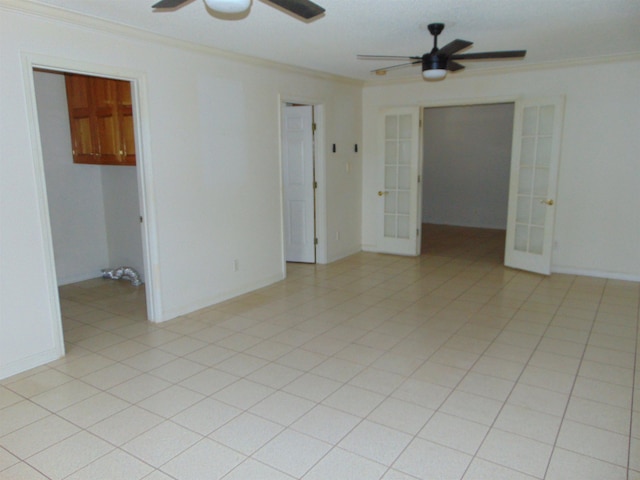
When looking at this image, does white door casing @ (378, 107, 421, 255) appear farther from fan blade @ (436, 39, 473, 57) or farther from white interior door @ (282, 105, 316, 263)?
fan blade @ (436, 39, 473, 57)

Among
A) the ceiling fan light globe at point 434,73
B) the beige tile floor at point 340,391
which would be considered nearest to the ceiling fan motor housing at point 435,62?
the ceiling fan light globe at point 434,73

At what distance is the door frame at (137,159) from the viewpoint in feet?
10.2

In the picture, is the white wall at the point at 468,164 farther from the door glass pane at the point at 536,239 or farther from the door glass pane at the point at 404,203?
the door glass pane at the point at 536,239

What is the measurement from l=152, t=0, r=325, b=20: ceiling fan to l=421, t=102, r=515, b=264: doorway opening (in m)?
5.79

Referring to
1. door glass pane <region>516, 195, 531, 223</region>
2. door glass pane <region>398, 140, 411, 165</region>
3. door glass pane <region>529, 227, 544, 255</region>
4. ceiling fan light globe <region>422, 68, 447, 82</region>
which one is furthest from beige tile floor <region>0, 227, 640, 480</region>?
door glass pane <region>398, 140, 411, 165</region>

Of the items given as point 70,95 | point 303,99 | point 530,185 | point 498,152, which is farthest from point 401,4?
point 498,152

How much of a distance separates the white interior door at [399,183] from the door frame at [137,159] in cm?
364

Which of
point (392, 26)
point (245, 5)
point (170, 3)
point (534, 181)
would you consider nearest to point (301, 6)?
point (245, 5)

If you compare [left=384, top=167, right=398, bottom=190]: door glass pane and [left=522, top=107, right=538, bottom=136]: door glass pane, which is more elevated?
[left=522, top=107, right=538, bottom=136]: door glass pane

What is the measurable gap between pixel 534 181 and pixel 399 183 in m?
1.78

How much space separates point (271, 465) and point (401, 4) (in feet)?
9.44

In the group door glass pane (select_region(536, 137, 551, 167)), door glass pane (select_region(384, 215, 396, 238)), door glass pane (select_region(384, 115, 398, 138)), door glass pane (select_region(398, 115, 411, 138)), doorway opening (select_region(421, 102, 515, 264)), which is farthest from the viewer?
doorway opening (select_region(421, 102, 515, 264))

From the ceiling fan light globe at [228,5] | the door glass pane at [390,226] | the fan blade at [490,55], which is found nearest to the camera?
the ceiling fan light globe at [228,5]

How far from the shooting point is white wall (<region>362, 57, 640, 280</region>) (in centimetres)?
505
